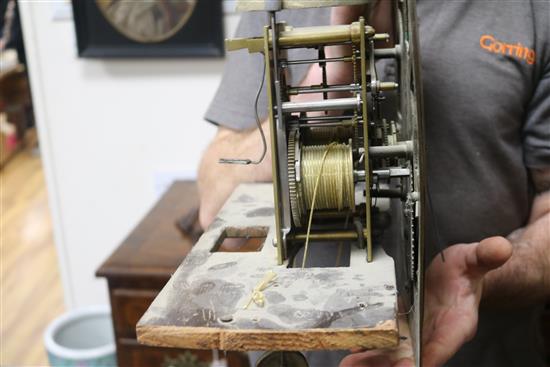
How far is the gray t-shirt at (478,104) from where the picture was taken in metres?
1.26

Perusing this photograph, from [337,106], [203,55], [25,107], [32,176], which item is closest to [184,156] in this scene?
[203,55]

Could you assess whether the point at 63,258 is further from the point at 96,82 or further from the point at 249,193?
the point at 249,193

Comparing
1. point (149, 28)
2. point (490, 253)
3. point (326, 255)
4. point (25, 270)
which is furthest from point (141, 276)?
point (25, 270)

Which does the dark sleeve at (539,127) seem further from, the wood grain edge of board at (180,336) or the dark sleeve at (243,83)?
the wood grain edge of board at (180,336)

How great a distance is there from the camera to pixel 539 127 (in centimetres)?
130

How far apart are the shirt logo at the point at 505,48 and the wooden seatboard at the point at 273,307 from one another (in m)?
0.54

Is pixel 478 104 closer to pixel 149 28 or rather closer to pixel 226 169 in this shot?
pixel 226 169

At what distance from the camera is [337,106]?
0.85 m

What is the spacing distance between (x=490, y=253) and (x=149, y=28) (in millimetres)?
1401

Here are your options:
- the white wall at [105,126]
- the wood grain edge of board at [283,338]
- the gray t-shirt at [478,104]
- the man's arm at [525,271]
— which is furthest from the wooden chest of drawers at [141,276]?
the wood grain edge of board at [283,338]

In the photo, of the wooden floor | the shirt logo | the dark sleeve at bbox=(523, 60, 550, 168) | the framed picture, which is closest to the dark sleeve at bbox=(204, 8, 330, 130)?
the shirt logo

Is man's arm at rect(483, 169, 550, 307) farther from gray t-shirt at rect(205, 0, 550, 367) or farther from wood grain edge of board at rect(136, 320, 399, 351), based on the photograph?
wood grain edge of board at rect(136, 320, 399, 351)

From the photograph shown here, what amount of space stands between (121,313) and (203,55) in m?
0.75

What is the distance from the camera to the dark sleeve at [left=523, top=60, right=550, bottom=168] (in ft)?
4.21
